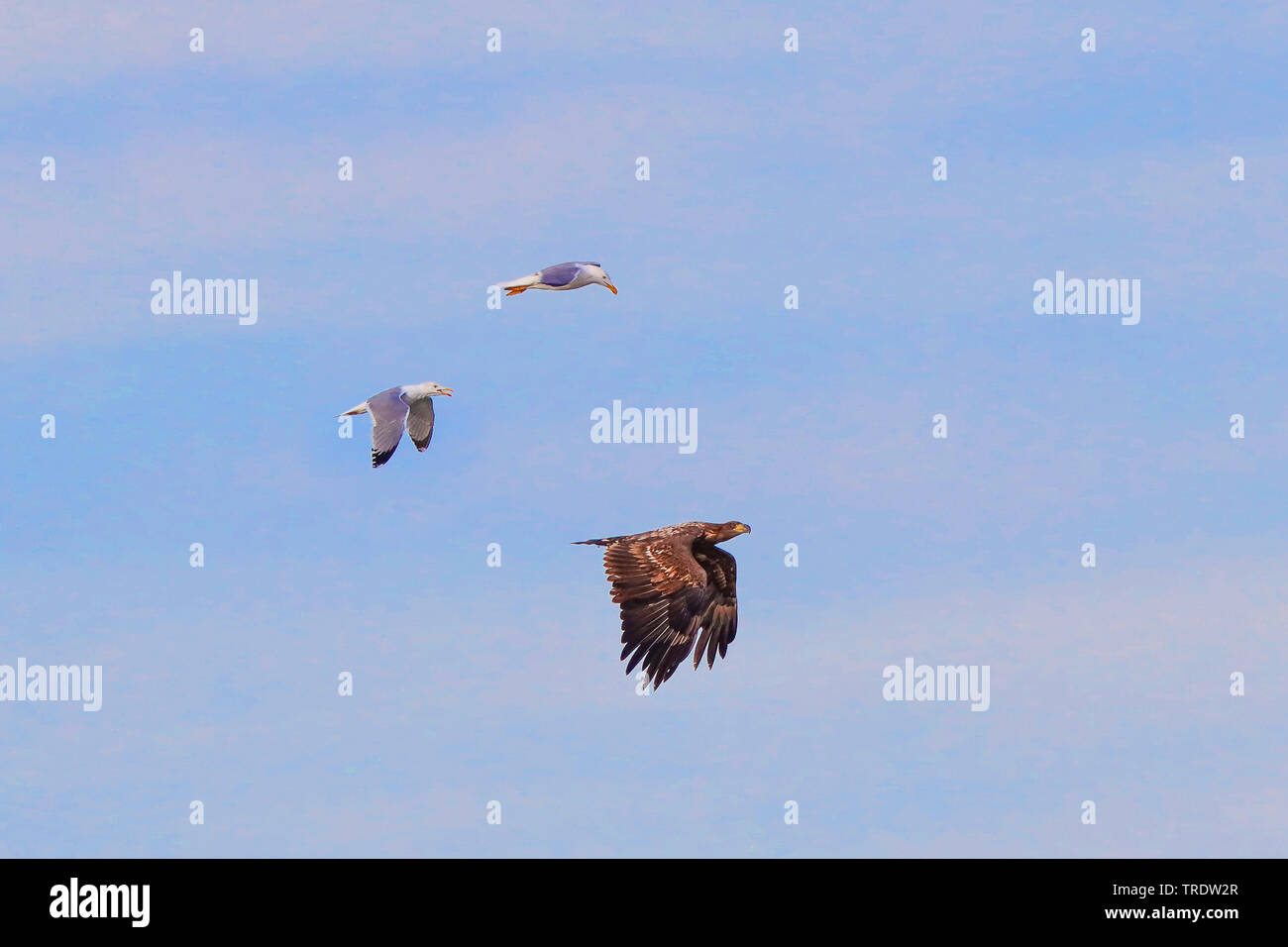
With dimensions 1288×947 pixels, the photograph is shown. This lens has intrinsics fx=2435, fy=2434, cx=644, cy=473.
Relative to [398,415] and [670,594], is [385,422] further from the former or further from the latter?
[670,594]

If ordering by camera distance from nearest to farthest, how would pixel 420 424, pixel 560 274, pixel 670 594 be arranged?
pixel 670 594 < pixel 560 274 < pixel 420 424

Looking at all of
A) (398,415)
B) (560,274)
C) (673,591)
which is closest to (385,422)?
(398,415)

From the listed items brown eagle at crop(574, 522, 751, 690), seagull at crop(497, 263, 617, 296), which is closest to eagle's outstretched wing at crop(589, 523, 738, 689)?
brown eagle at crop(574, 522, 751, 690)

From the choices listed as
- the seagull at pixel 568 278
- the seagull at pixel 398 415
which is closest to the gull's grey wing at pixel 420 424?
the seagull at pixel 398 415

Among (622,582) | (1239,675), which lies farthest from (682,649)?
(1239,675)

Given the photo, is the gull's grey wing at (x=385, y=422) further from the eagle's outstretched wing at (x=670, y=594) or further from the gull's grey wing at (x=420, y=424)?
the eagle's outstretched wing at (x=670, y=594)

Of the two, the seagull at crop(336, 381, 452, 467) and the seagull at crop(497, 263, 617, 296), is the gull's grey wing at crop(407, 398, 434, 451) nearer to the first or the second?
the seagull at crop(336, 381, 452, 467)
